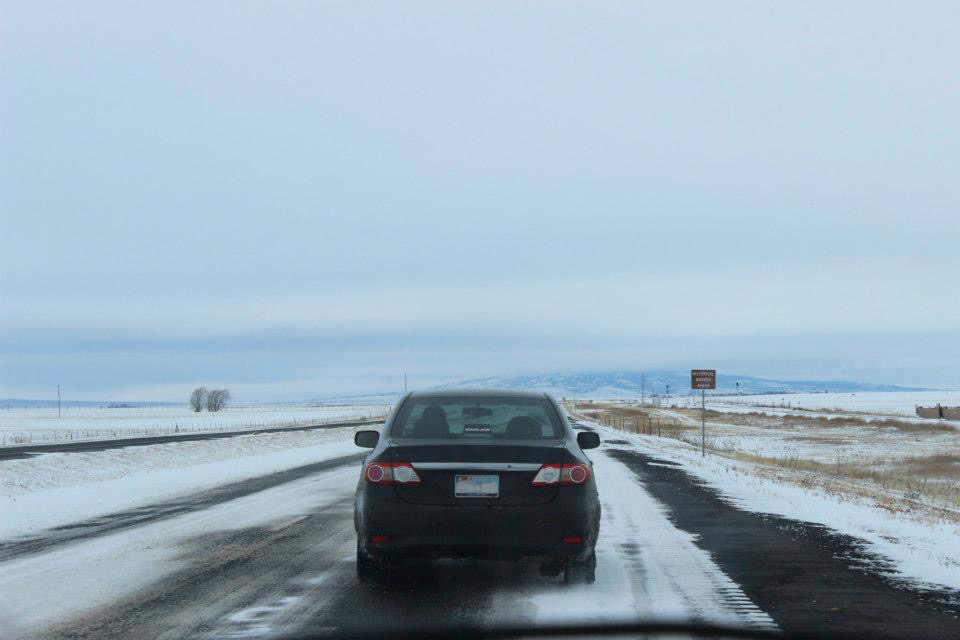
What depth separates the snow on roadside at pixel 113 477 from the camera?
13.8 metres

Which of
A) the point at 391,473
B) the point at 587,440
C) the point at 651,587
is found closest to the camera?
the point at 391,473

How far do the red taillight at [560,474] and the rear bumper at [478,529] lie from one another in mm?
131

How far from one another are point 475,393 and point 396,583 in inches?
69.7

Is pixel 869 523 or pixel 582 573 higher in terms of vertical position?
pixel 582 573

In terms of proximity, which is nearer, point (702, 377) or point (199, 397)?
point (702, 377)

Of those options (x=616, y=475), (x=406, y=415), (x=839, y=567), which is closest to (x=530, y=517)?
(x=406, y=415)

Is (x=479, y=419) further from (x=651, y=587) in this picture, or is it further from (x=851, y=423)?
(x=851, y=423)

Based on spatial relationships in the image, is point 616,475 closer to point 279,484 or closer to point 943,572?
point 279,484

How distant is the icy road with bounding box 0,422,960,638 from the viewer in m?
6.12

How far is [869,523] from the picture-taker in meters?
11.5

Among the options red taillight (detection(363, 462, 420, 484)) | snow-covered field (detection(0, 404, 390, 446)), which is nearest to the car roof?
red taillight (detection(363, 462, 420, 484))

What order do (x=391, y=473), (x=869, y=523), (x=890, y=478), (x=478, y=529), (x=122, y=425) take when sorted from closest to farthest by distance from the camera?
(x=478, y=529)
(x=391, y=473)
(x=869, y=523)
(x=890, y=478)
(x=122, y=425)

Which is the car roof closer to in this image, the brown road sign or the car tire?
the car tire

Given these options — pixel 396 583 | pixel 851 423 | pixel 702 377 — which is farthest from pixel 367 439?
pixel 851 423
